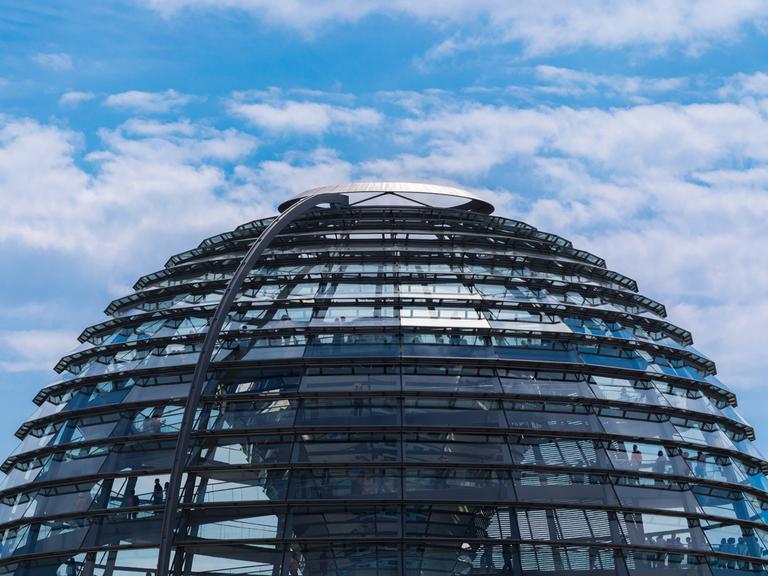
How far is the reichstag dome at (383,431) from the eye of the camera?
→ 25953mm

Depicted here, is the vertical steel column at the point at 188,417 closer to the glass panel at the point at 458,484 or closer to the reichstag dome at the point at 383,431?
the reichstag dome at the point at 383,431

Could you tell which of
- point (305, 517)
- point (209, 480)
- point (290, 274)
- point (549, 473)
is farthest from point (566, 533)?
point (290, 274)

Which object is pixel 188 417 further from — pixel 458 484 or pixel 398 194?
pixel 398 194

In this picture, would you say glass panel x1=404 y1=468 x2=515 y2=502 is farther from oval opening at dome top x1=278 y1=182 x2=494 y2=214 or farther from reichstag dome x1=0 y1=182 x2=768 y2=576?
oval opening at dome top x1=278 y1=182 x2=494 y2=214

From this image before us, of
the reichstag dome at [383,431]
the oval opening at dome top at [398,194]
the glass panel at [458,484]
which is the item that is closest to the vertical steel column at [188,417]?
the reichstag dome at [383,431]

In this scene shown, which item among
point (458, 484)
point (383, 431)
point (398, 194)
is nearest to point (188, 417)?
point (383, 431)

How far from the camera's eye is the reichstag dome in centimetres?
2595

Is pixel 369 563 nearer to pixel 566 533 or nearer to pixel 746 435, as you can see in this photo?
pixel 566 533

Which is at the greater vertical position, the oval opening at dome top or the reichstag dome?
the oval opening at dome top

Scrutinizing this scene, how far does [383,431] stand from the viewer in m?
27.4

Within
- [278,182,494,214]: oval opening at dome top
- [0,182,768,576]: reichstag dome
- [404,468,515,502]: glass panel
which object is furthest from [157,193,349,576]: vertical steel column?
[278,182,494,214]: oval opening at dome top

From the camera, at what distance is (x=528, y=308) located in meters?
31.5

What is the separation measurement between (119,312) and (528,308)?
1208 cm

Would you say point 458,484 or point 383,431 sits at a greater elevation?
point 383,431
